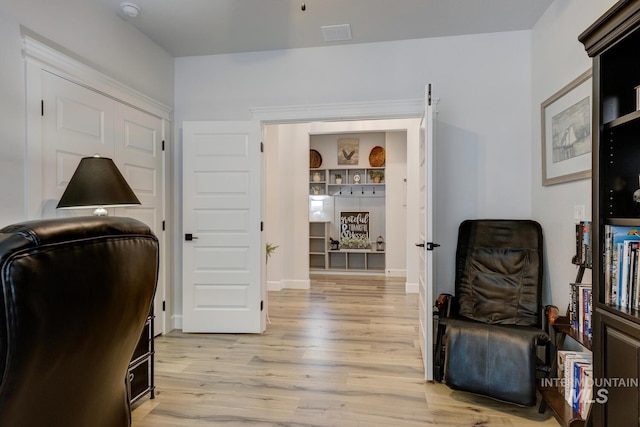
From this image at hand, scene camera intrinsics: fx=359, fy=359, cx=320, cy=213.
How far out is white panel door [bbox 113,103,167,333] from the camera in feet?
9.85

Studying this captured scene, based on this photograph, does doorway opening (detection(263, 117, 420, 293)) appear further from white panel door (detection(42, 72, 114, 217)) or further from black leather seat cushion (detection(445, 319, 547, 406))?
black leather seat cushion (detection(445, 319, 547, 406))

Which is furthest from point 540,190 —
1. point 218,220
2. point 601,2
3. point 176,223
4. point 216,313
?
point 176,223

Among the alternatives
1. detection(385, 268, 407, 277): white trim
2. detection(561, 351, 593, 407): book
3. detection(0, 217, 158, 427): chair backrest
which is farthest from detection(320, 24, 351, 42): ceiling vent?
detection(385, 268, 407, 277): white trim

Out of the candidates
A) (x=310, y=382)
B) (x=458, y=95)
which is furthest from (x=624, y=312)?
(x=458, y=95)

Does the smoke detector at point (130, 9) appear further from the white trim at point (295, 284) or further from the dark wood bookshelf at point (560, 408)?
the white trim at point (295, 284)

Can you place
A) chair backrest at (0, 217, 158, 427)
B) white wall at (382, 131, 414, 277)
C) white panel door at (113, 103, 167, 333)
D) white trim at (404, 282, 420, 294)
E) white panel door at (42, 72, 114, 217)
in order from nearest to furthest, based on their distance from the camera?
chair backrest at (0, 217, 158, 427) < white panel door at (42, 72, 114, 217) < white panel door at (113, 103, 167, 333) < white trim at (404, 282, 420, 294) < white wall at (382, 131, 414, 277)

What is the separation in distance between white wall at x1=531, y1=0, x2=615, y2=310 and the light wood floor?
961 millimetres

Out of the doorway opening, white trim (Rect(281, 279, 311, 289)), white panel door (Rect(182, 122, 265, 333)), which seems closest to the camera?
white panel door (Rect(182, 122, 265, 333))

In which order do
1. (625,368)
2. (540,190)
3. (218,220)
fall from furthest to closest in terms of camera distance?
1. (218,220)
2. (540,190)
3. (625,368)

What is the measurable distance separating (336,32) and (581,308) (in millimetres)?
2730

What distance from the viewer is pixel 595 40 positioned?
1.44 m

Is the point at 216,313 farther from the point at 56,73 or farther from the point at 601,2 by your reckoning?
the point at 601,2

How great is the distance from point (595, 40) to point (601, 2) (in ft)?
2.82

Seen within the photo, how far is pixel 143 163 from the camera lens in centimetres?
328
